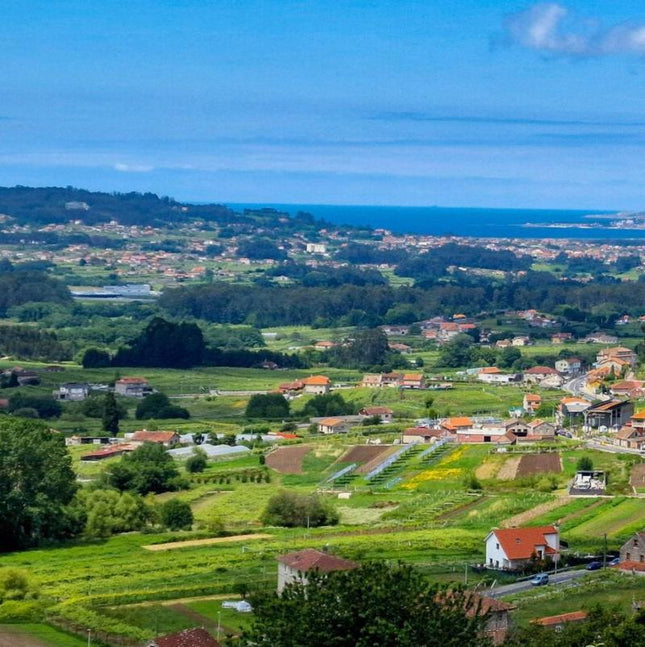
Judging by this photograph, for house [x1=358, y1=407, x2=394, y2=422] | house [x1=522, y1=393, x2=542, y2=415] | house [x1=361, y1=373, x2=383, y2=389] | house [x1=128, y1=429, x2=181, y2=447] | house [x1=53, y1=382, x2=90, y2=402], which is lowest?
house [x1=53, y1=382, x2=90, y2=402]

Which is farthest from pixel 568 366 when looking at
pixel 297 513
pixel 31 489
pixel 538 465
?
pixel 31 489

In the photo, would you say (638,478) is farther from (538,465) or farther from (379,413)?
(379,413)

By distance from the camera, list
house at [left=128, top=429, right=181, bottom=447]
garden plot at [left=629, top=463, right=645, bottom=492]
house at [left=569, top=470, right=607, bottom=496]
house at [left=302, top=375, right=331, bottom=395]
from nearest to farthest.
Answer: house at [left=569, top=470, right=607, bottom=496] → garden plot at [left=629, top=463, right=645, bottom=492] → house at [left=128, top=429, right=181, bottom=447] → house at [left=302, top=375, right=331, bottom=395]

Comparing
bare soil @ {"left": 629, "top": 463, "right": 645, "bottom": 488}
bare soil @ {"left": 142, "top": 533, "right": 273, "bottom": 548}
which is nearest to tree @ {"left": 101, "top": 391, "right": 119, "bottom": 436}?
bare soil @ {"left": 629, "top": 463, "right": 645, "bottom": 488}

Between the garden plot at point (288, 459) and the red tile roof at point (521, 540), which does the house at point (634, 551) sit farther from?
the garden plot at point (288, 459)

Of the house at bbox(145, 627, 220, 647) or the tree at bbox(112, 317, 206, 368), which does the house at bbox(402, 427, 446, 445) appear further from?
the tree at bbox(112, 317, 206, 368)

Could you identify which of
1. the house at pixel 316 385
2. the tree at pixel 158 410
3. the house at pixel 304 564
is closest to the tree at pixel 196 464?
the tree at pixel 158 410
